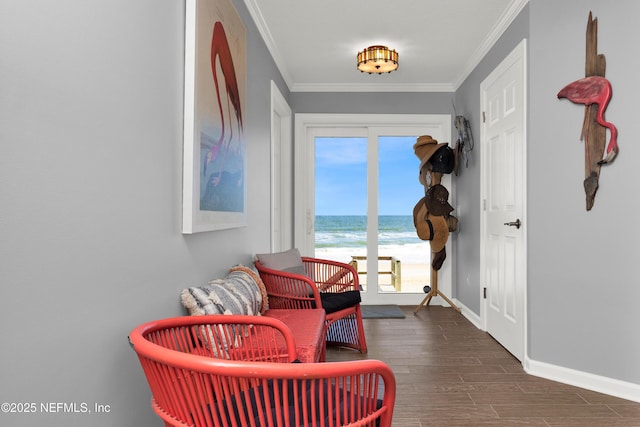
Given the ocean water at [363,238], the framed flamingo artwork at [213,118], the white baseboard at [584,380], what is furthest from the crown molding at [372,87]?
the white baseboard at [584,380]

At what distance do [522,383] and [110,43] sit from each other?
273cm

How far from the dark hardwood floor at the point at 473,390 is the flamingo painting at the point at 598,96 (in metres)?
1.33

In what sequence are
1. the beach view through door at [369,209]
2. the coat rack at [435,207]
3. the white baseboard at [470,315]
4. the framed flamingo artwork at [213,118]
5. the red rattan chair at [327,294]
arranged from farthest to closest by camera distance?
the beach view through door at [369,209] → the coat rack at [435,207] → the white baseboard at [470,315] → the red rattan chair at [327,294] → the framed flamingo artwork at [213,118]

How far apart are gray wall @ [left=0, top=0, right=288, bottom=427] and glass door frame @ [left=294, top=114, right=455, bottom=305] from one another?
122 inches

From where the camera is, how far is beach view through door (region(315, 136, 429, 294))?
16.0 feet

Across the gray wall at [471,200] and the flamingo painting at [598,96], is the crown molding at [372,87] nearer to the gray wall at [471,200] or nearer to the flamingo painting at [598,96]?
the gray wall at [471,200]

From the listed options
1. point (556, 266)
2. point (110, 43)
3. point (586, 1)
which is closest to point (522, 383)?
point (556, 266)

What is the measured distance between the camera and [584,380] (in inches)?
97.5

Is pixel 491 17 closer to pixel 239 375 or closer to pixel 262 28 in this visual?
pixel 262 28

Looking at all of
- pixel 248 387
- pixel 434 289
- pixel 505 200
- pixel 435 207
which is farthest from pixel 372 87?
pixel 248 387

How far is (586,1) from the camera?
246 cm

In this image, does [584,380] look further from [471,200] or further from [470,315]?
[471,200]

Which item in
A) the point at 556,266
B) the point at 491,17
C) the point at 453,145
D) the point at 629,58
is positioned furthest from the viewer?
Result: the point at 453,145

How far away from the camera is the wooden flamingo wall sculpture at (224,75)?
1992 mm
